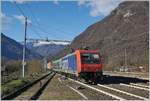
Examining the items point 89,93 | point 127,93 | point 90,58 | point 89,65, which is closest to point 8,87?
point 89,93

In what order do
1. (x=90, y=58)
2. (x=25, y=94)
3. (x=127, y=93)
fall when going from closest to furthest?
(x=127, y=93) → (x=25, y=94) → (x=90, y=58)

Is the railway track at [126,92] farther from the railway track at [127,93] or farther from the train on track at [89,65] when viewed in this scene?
the train on track at [89,65]

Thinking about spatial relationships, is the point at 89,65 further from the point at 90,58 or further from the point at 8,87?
the point at 8,87

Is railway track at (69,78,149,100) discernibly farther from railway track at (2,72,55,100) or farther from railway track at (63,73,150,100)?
railway track at (2,72,55,100)

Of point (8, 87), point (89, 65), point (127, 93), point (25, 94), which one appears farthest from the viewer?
point (89, 65)

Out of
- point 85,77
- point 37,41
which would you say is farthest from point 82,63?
point 37,41

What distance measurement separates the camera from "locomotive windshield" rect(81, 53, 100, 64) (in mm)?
37812

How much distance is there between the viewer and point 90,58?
3806cm

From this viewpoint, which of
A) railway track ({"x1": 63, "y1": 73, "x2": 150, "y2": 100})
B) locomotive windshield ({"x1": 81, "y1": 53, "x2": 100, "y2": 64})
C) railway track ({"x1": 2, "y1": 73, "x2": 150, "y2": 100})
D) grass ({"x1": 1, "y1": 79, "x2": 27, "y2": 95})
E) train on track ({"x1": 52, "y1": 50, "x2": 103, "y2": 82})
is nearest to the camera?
railway track ({"x1": 63, "y1": 73, "x2": 150, "y2": 100})

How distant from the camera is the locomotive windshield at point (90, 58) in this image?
1489 inches

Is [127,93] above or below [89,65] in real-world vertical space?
below

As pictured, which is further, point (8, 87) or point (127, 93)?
point (8, 87)

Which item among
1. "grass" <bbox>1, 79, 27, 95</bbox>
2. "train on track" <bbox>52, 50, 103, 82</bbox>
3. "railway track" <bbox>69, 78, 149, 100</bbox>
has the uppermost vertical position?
"train on track" <bbox>52, 50, 103, 82</bbox>

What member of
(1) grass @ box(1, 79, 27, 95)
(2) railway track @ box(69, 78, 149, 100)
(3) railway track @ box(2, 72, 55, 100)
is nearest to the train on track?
(1) grass @ box(1, 79, 27, 95)
